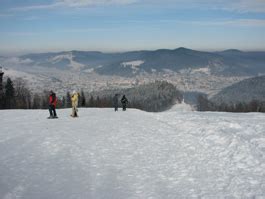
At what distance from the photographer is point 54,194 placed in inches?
396

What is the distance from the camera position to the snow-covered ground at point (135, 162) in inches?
409

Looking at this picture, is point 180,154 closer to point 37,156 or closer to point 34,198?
point 37,156

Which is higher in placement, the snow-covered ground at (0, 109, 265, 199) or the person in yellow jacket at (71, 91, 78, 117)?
the person in yellow jacket at (71, 91, 78, 117)

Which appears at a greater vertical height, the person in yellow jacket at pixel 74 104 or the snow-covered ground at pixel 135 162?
the person in yellow jacket at pixel 74 104

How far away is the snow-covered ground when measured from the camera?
10.4m

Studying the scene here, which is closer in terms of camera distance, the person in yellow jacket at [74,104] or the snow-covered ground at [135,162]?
the snow-covered ground at [135,162]

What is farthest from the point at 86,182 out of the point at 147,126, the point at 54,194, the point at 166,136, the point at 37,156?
the point at 147,126

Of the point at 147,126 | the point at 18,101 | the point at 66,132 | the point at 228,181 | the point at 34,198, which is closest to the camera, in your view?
the point at 34,198

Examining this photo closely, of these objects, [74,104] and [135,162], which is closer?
[135,162]

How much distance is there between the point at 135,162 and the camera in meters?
13.6

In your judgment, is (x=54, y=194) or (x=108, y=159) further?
(x=108, y=159)

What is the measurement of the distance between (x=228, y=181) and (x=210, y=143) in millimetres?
5123

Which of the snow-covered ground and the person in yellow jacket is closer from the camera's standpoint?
the snow-covered ground

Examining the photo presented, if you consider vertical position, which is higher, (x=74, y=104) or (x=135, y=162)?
(x=74, y=104)
